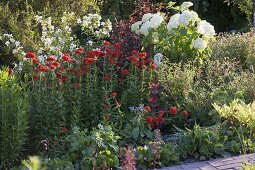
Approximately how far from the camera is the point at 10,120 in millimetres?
4723

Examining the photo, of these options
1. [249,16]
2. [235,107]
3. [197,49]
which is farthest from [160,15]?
[249,16]

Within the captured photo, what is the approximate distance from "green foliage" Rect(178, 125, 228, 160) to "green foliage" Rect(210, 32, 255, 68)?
2029mm

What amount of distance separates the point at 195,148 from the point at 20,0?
439 centimetres

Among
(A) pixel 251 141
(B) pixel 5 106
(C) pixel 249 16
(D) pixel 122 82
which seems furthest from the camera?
(C) pixel 249 16

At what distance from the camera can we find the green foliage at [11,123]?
4.64m

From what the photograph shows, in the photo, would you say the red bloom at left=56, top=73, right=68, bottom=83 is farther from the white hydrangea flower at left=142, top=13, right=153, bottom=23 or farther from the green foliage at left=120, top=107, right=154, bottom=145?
the white hydrangea flower at left=142, top=13, right=153, bottom=23

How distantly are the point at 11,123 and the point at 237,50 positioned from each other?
3.50 metres

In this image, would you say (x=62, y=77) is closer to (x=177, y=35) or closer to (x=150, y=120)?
(x=150, y=120)

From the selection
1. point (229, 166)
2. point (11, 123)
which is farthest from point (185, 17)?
point (11, 123)

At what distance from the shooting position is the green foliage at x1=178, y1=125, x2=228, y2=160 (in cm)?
488

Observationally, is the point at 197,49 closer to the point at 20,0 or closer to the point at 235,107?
the point at 235,107

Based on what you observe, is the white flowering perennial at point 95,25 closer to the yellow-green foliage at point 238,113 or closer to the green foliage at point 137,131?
the green foliage at point 137,131

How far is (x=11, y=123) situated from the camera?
4707 mm

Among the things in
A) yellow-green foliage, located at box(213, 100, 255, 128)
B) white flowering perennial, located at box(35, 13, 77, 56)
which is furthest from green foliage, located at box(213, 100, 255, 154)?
white flowering perennial, located at box(35, 13, 77, 56)
